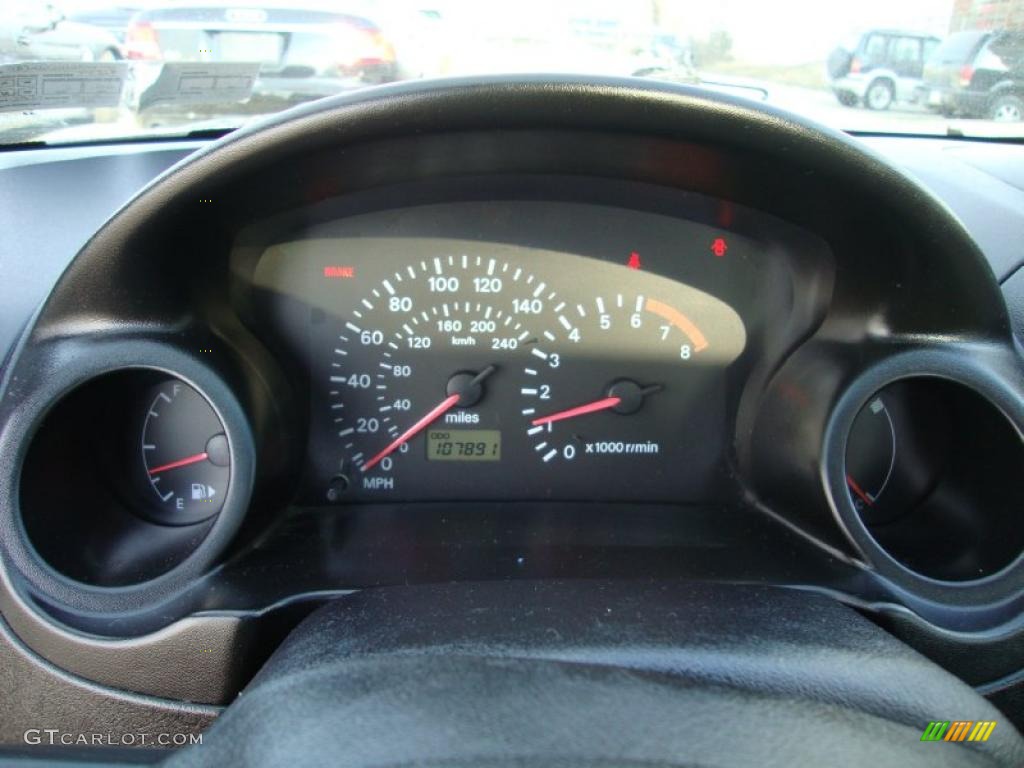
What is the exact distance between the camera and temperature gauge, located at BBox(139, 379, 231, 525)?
2330 millimetres

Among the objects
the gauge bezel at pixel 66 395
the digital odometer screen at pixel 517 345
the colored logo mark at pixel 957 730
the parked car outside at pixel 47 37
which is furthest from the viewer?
the parked car outside at pixel 47 37

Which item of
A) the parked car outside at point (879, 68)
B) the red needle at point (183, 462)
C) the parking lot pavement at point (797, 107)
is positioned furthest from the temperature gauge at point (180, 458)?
the parked car outside at point (879, 68)

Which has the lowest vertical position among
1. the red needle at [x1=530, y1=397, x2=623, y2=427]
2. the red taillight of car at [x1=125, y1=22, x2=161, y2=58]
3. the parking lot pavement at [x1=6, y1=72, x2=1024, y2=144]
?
the red needle at [x1=530, y1=397, x2=623, y2=427]

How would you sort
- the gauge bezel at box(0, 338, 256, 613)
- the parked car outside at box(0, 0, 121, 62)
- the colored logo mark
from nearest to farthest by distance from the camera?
the colored logo mark, the gauge bezel at box(0, 338, 256, 613), the parked car outside at box(0, 0, 121, 62)

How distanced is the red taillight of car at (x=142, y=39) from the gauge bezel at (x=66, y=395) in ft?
4.20

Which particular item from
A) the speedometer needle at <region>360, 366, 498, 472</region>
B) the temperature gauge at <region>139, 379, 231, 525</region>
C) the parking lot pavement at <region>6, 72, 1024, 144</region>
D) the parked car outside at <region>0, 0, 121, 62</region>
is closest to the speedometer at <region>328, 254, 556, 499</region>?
the speedometer needle at <region>360, 366, 498, 472</region>

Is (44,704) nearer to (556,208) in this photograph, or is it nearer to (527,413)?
(527,413)

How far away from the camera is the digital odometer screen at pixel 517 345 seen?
2.48 metres

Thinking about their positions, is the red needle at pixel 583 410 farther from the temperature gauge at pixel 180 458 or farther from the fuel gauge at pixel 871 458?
the temperature gauge at pixel 180 458

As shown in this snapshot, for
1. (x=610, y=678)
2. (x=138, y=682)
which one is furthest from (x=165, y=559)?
(x=610, y=678)

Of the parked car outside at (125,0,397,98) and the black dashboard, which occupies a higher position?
the parked car outside at (125,0,397,98)

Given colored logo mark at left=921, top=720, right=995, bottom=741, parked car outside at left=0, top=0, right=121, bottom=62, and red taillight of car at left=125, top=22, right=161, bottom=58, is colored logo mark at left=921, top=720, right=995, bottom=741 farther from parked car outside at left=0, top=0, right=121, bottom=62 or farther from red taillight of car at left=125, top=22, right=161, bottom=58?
red taillight of car at left=125, top=22, right=161, bottom=58

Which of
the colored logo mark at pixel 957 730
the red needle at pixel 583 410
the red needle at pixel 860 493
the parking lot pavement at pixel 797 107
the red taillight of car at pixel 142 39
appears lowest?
the red needle at pixel 860 493

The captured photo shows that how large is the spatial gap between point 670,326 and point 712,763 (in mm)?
1405
